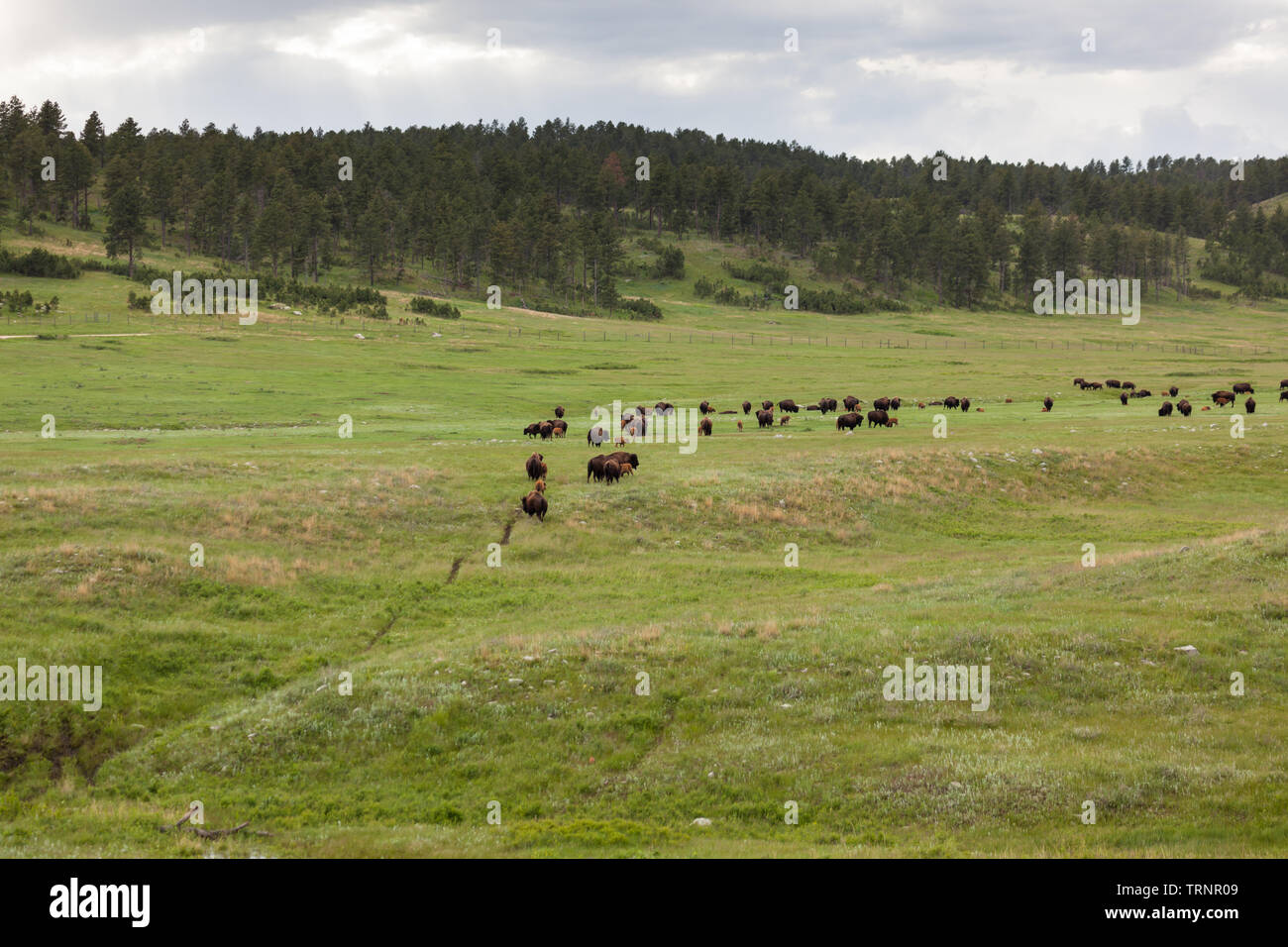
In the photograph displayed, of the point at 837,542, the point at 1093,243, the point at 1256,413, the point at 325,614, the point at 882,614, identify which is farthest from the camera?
the point at 1093,243

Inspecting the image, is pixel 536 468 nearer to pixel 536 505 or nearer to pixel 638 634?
pixel 536 505

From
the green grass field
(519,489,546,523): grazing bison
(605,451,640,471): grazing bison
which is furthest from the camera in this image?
(605,451,640,471): grazing bison

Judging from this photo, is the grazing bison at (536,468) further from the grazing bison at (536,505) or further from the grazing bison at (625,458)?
the grazing bison at (536,505)

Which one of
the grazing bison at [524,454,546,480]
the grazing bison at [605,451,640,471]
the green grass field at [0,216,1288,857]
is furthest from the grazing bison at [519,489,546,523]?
the grazing bison at [605,451,640,471]

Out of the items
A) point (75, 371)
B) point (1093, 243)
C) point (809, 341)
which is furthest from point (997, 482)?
point (1093, 243)

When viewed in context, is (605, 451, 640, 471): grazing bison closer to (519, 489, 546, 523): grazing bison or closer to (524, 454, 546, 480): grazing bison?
(524, 454, 546, 480): grazing bison

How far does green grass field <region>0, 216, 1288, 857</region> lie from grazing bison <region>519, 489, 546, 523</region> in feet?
1.50

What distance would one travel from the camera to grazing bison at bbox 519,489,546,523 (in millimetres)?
32750

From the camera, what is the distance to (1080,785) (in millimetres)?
13031

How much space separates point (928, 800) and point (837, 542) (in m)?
21.7

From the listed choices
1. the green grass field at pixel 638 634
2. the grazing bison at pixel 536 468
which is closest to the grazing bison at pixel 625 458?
the green grass field at pixel 638 634

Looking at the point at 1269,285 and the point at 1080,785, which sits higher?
the point at 1269,285
